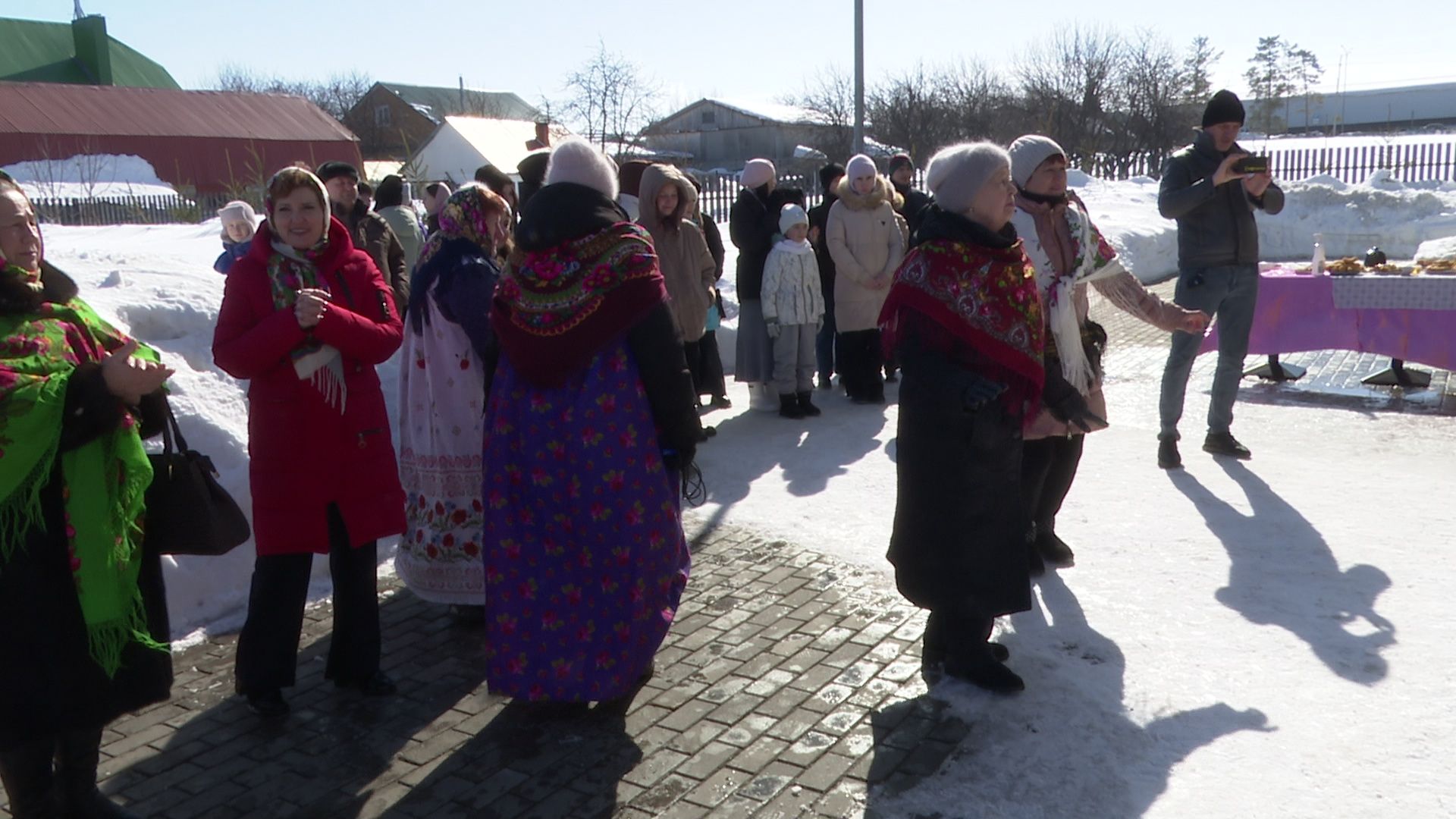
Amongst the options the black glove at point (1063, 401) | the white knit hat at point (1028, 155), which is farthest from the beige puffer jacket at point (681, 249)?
the black glove at point (1063, 401)

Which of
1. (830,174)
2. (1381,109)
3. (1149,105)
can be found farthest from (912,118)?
(1381,109)

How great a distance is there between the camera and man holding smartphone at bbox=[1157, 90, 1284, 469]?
6344mm

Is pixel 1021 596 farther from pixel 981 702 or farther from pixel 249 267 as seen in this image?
pixel 249 267

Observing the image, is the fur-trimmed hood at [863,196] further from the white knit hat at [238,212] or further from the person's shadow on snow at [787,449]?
the white knit hat at [238,212]

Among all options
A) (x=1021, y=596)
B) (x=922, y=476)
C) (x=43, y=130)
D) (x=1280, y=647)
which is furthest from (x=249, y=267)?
(x=43, y=130)

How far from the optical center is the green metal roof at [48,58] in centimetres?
4541

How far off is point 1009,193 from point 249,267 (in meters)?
2.50

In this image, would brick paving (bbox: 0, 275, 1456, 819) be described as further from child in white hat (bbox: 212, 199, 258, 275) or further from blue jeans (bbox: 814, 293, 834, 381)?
blue jeans (bbox: 814, 293, 834, 381)

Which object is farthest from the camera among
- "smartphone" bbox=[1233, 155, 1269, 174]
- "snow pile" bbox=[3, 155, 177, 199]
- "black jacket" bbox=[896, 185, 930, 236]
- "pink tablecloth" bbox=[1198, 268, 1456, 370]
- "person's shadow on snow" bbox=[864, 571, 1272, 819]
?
"snow pile" bbox=[3, 155, 177, 199]

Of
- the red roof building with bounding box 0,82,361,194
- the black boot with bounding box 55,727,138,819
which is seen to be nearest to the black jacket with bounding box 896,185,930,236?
the black boot with bounding box 55,727,138,819

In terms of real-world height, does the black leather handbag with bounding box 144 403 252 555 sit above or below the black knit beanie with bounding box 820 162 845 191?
below

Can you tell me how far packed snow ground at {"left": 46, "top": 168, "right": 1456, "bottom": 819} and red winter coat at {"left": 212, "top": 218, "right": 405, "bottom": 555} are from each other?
136cm

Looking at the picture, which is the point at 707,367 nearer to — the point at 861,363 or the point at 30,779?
the point at 861,363

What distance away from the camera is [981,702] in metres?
3.84
